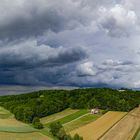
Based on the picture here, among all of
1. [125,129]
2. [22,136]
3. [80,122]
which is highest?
[80,122]

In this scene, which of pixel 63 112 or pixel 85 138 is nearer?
pixel 85 138

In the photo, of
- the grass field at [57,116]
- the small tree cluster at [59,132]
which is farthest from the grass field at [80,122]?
the small tree cluster at [59,132]

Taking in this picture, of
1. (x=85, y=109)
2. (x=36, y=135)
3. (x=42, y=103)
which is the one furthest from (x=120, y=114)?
(x=36, y=135)

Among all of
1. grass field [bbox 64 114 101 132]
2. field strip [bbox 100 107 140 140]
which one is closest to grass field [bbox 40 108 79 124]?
grass field [bbox 64 114 101 132]

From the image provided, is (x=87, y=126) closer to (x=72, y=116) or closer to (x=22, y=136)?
(x=72, y=116)

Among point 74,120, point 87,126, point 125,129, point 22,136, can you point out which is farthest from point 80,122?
point 22,136

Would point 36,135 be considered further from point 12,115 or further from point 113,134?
point 12,115

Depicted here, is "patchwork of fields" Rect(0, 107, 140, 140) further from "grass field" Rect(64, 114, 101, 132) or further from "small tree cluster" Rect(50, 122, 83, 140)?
"small tree cluster" Rect(50, 122, 83, 140)
